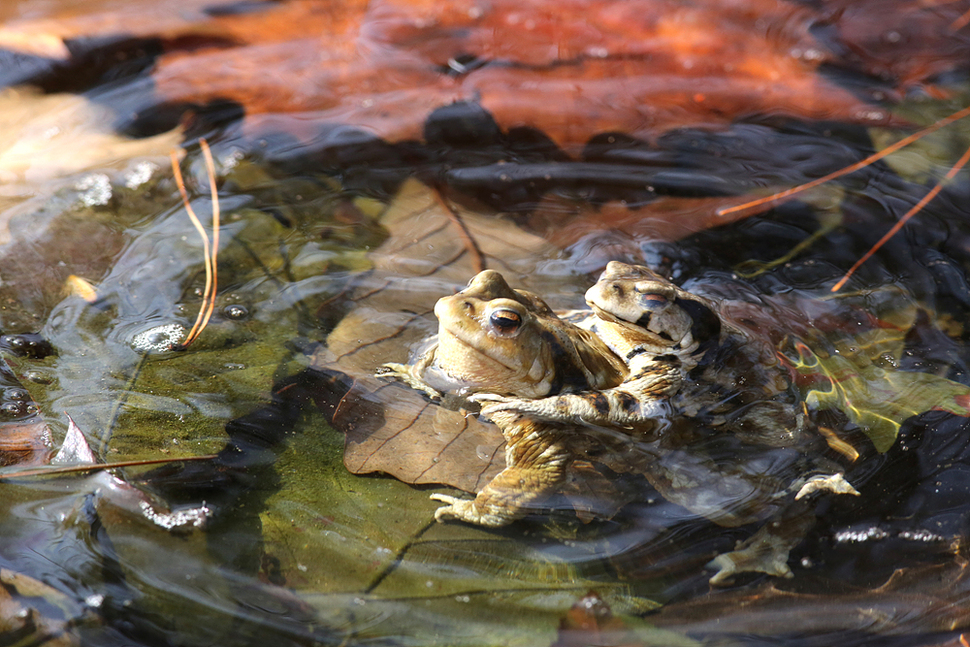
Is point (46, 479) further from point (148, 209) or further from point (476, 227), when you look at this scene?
point (476, 227)

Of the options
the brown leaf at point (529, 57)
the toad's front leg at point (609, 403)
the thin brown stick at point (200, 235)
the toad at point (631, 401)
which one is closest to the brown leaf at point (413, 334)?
the toad at point (631, 401)

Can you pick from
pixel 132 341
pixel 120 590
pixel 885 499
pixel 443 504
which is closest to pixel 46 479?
pixel 120 590

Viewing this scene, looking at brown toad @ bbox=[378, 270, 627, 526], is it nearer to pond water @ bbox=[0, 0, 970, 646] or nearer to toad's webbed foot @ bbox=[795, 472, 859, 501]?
pond water @ bbox=[0, 0, 970, 646]

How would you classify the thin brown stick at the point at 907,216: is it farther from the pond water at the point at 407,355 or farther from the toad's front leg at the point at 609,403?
the toad's front leg at the point at 609,403

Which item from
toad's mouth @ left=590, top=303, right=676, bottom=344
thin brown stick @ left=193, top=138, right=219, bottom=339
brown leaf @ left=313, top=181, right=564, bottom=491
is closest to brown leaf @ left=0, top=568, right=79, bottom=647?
brown leaf @ left=313, top=181, right=564, bottom=491

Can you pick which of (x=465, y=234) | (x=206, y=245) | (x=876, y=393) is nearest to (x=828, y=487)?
(x=876, y=393)

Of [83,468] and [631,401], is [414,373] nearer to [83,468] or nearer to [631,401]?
[631,401]
